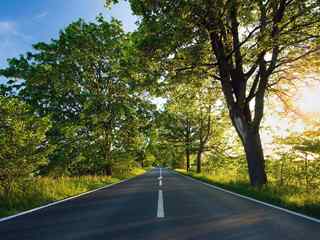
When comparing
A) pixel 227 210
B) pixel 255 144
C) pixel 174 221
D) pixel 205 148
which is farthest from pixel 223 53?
pixel 205 148

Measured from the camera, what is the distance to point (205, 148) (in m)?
38.7

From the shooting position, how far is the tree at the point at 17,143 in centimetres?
988

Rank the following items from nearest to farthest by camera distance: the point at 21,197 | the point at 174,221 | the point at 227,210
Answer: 1. the point at 174,221
2. the point at 227,210
3. the point at 21,197

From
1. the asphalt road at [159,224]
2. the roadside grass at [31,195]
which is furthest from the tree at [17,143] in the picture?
the asphalt road at [159,224]

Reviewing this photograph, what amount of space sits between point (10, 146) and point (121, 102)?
14.3m

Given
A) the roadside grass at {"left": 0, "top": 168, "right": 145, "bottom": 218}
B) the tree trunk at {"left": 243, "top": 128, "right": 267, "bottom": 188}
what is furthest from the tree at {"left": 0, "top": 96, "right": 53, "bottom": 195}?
the tree trunk at {"left": 243, "top": 128, "right": 267, "bottom": 188}

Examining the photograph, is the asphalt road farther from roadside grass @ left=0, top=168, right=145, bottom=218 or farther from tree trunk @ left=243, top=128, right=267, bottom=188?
tree trunk @ left=243, top=128, right=267, bottom=188

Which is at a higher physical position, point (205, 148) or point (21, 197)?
point (205, 148)

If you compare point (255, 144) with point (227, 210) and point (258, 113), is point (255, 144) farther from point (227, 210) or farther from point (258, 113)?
point (227, 210)

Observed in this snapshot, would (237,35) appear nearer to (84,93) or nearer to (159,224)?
(159,224)

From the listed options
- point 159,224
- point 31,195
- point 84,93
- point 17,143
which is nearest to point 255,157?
point 159,224

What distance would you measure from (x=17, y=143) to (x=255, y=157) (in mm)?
9660

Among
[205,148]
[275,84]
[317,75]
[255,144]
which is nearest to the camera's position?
[255,144]

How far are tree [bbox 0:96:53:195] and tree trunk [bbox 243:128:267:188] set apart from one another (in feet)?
28.2
